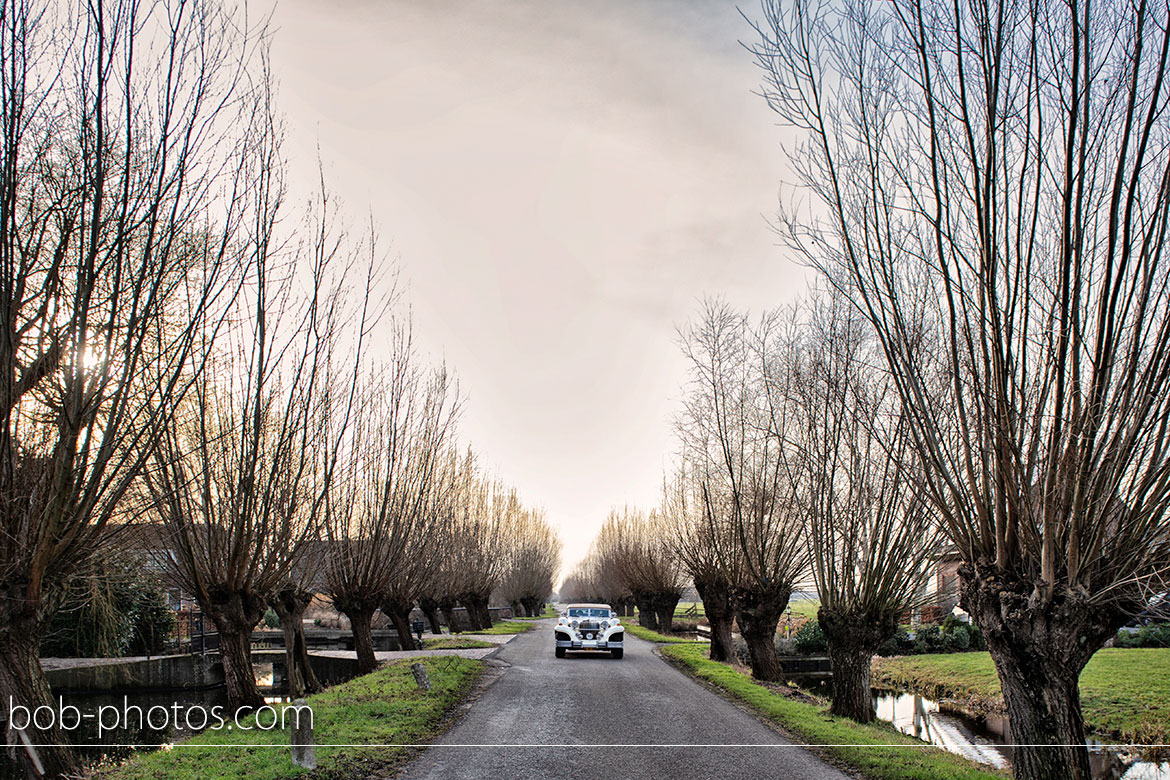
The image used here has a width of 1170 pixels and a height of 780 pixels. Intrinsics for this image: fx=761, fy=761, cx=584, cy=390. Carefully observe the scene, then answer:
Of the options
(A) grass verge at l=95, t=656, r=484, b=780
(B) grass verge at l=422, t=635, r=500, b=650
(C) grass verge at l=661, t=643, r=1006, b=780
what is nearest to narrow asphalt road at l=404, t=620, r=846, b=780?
(C) grass verge at l=661, t=643, r=1006, b=780

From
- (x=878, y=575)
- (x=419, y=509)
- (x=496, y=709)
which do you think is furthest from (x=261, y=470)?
(x=878, y=575)

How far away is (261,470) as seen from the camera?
11375 mm

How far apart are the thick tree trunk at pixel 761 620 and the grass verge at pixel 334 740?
6.99 m

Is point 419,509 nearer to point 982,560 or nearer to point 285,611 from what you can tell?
point 285,611

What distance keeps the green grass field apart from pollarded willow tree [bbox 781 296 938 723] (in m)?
4.73

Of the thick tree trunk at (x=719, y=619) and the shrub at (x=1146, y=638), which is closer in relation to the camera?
the thick tree trunk at (x=719, y=619)

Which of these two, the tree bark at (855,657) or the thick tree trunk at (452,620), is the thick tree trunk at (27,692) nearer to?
the tree bark at (855,657)

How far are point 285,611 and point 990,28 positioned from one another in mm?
16163

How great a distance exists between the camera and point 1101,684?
17.9m

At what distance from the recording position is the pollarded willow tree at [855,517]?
12.9 meters

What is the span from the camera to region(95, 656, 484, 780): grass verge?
7.66 metres

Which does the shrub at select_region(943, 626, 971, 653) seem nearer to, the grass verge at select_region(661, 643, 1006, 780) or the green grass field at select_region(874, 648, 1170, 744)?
the green grass field at select_region(874, 648, 1170, 744)

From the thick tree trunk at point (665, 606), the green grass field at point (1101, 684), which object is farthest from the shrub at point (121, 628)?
the thick tree trunk at point (665, 606)

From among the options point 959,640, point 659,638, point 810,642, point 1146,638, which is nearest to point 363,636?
point 810,642
